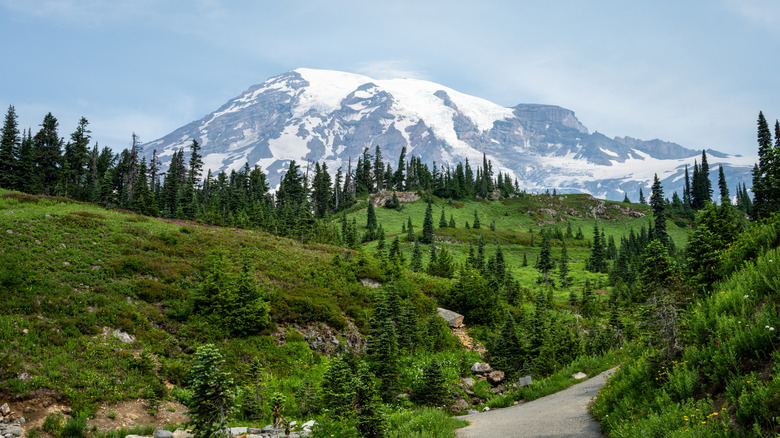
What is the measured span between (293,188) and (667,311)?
A: 131 metres

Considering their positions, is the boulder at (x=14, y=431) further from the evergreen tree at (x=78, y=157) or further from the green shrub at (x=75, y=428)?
the evergreen tree at (x=78, y=157)

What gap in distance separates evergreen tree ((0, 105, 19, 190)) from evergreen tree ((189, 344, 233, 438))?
8838 centimetres

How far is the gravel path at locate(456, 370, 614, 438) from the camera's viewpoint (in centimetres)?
992

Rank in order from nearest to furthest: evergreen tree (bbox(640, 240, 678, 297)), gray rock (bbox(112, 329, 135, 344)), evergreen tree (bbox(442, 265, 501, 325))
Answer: evergreen tree (bbox(640, 240, 678, 297)), gray rock (bbox(112, 329, 135, 344)), evergreen tree (bbox(442, 265, 501, 325))

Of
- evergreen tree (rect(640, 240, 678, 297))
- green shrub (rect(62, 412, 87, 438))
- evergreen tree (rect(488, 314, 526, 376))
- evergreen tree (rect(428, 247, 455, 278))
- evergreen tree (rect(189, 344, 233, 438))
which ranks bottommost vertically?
evergreen tree (rect(488, 314, 526, 376))

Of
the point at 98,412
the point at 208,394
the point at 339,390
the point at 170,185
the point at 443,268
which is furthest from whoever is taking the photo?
the point at 170,185

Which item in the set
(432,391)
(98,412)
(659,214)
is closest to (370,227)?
(659,214)

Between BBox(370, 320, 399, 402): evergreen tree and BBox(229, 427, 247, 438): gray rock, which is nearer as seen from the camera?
BBox(229, 427, 247, 438): gray rock

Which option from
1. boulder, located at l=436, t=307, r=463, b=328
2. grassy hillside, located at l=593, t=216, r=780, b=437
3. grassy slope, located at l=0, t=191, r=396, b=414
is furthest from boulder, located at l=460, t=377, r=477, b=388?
grassy hillside, located at l=593, t=216, r=780, b=437

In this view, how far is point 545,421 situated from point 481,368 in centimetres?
1415

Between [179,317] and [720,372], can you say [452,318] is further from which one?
[720,372]

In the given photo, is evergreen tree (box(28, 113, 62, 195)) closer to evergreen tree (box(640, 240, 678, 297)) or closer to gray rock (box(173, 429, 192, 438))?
gray rock (box(173, 429, 192, 438))

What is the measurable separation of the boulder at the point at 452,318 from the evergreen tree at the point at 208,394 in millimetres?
24481

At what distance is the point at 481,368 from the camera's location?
24.6 meters
